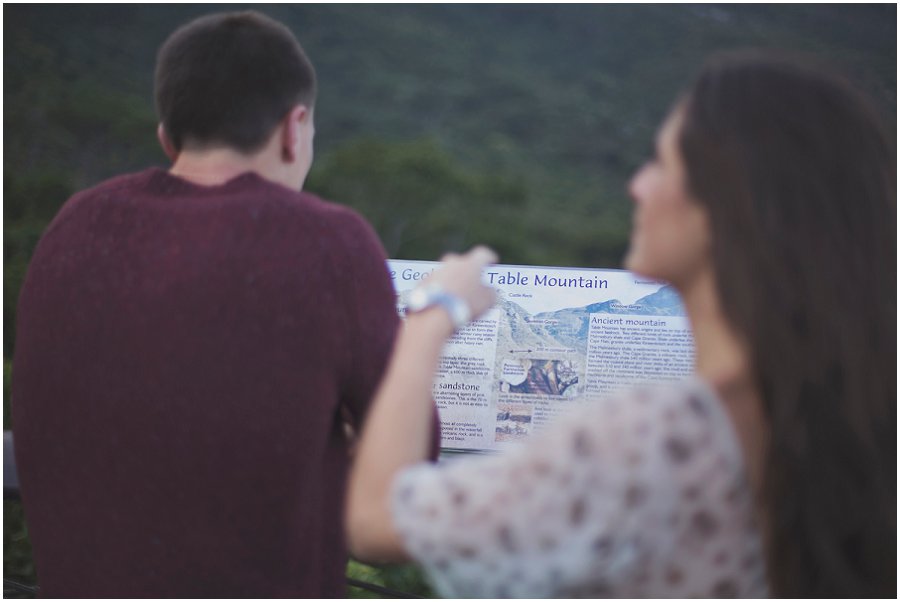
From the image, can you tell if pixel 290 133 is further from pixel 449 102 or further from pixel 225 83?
pixel 449 102

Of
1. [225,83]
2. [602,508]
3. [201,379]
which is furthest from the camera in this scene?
[225,83]

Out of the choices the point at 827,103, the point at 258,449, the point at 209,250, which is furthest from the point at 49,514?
the point at 827,103

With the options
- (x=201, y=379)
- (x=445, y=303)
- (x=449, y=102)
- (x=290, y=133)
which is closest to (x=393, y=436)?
(x=445, y=303)

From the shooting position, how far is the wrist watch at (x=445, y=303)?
1.16 m

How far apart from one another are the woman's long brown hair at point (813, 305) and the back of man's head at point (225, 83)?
0.73 metres

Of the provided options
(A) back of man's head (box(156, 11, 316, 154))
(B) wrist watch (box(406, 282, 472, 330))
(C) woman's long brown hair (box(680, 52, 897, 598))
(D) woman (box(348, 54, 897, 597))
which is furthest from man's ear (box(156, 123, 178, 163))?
(C) woman's long brown hair (box(680, 52, 897, 598))

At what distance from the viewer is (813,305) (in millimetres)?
980

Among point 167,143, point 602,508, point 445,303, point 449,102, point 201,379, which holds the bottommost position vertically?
point 602,508

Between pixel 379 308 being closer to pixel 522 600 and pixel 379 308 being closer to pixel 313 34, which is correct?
pixel 522 600

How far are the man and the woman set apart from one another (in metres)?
0.30

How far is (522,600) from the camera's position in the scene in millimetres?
984

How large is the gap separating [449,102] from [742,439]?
22.0m

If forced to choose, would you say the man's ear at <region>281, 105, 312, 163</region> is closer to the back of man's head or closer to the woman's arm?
the back of man's head

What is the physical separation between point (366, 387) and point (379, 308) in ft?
0.39
